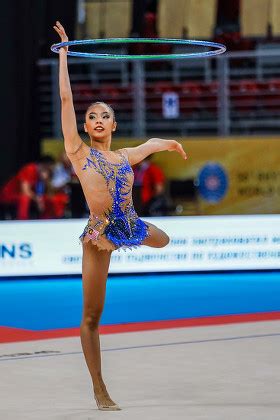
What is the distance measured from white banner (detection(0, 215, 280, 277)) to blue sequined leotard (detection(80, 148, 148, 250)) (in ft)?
26.1

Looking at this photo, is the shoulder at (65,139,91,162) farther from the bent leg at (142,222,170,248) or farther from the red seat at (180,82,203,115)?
the red seat at (180,82,203,115)

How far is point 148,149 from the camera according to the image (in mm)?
5895

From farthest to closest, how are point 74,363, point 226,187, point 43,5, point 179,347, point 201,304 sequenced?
1. point 43,5
2. point 226,187
3. point 201,304
4. point 179,347
5. point 74,363

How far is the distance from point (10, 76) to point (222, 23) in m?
4.02

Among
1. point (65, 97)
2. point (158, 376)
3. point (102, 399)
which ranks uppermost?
point (65, 97)

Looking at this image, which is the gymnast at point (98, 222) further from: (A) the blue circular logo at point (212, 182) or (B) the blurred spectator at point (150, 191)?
(A) the blue circular logo at point (212, 182)

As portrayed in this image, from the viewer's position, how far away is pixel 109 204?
219 inches

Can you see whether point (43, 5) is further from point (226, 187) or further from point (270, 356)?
point (270, 356)

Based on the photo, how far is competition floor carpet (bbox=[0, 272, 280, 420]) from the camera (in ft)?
18.6

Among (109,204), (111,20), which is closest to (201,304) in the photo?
(109,204)

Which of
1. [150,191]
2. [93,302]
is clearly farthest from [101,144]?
[150,191]

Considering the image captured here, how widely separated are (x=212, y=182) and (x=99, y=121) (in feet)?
34.2

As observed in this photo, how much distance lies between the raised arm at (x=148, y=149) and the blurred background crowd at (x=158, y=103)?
9.07 meters

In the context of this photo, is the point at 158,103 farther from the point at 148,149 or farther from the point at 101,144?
the point at 101,144
